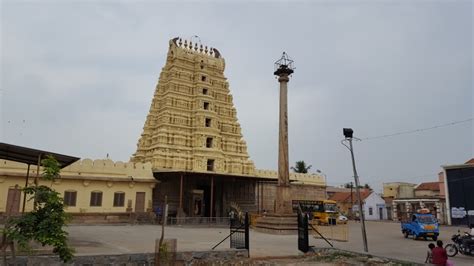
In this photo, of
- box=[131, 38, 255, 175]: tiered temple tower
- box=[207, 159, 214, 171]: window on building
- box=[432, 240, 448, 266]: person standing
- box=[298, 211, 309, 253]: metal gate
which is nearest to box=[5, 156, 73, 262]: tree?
box=[298, 211, 309, 253]: metal gate

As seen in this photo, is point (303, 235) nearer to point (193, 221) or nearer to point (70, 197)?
point (193, 221)

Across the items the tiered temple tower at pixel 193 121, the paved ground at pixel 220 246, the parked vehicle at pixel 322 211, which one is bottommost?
the paved ground at pixel 220 246

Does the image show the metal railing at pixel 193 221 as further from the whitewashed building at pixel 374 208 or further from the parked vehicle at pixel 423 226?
the whitewashed building at pixel 374 208

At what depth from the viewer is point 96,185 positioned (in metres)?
25.1

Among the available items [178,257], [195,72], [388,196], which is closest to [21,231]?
[178,257]

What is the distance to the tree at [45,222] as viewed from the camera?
22.1ft

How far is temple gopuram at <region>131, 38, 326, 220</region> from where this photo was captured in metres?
29.9

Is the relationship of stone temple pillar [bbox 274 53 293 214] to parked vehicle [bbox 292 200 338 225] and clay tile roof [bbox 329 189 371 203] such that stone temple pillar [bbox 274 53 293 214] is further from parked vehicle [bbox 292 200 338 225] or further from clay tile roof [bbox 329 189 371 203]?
clay tile roof [bbox 329 189 371 203]

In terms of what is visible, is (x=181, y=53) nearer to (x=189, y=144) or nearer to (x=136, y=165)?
(x=189, y=144)

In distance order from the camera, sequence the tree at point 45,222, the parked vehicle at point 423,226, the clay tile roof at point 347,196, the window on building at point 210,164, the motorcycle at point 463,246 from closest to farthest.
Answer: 1. the tree at point 45,222
2. the motorcycle at point 463,246
3. the parked vehicle at point 423,226
4. the window on building at point 210,164
5. the clay tile roof at point 347,196

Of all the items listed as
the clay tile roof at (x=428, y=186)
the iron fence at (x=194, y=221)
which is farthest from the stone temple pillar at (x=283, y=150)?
the clay tile roof at (x=428, y=186)

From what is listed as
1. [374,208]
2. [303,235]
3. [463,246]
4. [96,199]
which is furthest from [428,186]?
[96,199]

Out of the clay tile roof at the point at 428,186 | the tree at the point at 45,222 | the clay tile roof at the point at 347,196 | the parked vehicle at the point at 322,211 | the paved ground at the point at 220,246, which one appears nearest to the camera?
the tree at the point at 45,222

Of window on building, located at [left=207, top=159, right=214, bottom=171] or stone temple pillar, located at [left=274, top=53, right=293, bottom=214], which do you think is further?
window on building, located at [left=207, top=159, right=214, bottom=171]
